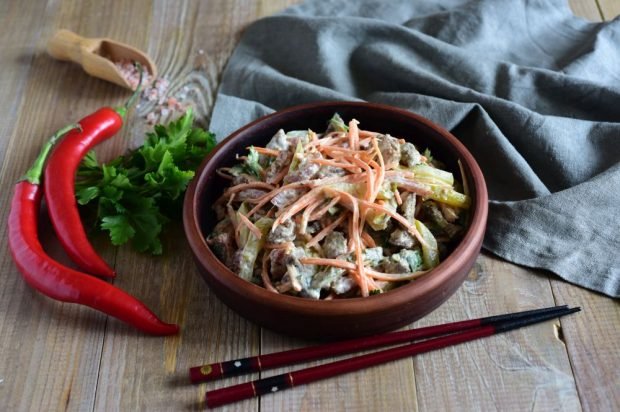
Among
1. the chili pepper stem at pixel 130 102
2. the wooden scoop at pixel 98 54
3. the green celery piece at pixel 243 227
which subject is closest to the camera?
the green celery piece at pixel 243 227

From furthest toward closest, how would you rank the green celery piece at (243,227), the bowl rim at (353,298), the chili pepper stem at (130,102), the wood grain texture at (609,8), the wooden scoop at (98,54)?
the wood grain texture at (609,8)
the wooden scoop at (98,54)
the chili pepper stem at (130,102)
the green celery piece at (243,227)
the bowl rim at (353,298)

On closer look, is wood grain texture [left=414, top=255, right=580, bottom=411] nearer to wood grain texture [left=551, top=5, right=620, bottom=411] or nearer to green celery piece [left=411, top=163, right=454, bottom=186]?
wood grain texture [left=551, top=5, right=620, bottom=411]

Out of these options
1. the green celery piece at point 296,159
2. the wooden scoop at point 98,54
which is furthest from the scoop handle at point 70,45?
the green celery piece at point 296,159

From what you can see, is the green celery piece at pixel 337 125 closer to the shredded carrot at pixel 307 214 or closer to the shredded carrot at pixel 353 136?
the shredded carrot at pixel 353 136

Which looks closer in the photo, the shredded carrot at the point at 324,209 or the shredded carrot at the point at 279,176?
the shredded carrot at the point at 324,209

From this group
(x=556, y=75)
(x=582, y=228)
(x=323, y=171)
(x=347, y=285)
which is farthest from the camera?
(x=556, y=75)

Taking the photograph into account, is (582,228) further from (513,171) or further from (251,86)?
(251,86)

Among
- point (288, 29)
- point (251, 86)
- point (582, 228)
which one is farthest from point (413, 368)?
point (288, 29)
